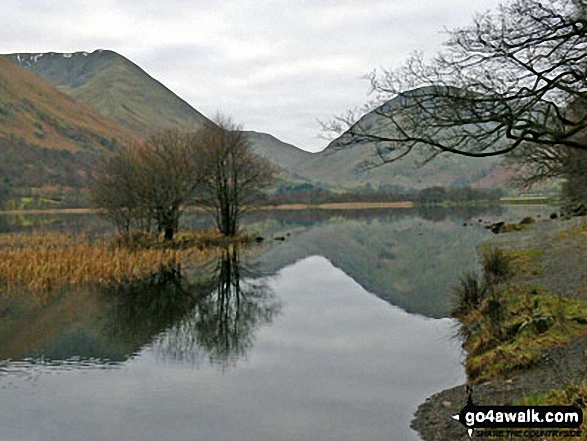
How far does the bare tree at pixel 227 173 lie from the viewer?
48156 millimetres

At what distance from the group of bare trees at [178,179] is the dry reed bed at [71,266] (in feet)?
16.9

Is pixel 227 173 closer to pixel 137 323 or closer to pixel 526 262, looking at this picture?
pixel 526 262

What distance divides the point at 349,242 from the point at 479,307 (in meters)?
39.3

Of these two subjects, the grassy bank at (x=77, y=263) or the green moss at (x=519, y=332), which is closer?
the green moss at (x=519, y=332)

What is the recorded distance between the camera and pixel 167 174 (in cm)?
4197

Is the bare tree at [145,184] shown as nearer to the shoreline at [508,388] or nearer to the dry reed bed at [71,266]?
the dry reed bed at [71,266]

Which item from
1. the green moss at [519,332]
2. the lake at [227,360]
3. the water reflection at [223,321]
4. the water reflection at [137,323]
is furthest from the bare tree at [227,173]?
the green moss at [519,332]

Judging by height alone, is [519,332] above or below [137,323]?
above

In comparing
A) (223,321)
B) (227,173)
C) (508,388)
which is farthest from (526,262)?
(227,173)

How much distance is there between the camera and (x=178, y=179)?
43.2 m

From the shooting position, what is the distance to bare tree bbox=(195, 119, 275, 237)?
48.2m

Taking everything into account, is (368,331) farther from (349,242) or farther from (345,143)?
(349,242)

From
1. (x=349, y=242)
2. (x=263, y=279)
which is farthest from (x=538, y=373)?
(x=349, y=242)

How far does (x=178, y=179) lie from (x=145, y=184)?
3064 millimetres
